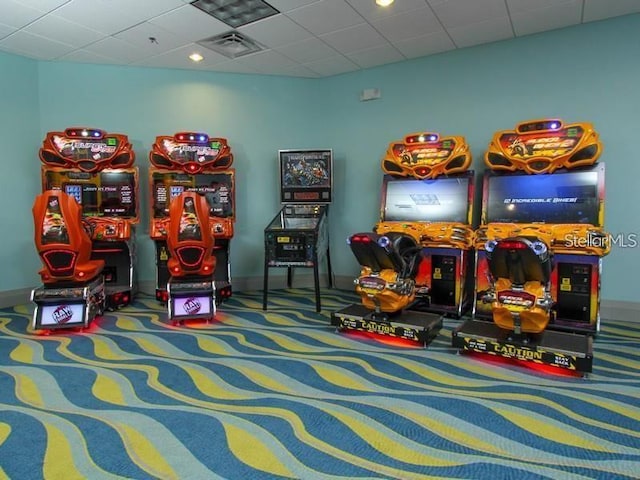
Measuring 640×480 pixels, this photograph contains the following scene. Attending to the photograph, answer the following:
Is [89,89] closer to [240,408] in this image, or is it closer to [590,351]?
[240,408]

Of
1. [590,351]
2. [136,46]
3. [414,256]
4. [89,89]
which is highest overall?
[136,46]

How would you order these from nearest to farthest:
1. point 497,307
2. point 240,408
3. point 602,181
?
1. point 240,408
2. point 497,307
3. point 602,181

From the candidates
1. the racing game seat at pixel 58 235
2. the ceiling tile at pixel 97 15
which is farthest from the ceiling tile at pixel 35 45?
the racing game seat at pixel 58 235

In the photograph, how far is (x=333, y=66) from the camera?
561 cm

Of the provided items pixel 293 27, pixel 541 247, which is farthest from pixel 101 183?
pixel 541 247

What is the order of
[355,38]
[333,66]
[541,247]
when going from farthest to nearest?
[333,66] < [355,38] < [541,247]

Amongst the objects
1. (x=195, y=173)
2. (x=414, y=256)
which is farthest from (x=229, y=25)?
(x=414, y=256)

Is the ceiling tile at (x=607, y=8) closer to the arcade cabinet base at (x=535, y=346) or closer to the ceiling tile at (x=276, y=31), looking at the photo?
the ceiling tile at (x=276, y=31)

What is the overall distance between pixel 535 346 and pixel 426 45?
3.67m

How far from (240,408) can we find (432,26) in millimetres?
4190

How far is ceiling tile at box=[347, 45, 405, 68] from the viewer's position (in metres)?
5.04

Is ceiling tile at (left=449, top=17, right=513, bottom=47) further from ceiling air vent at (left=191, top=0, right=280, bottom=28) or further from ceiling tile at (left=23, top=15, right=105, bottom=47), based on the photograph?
ceiling tile at (left=23, top=15, right=105, bottom=47)

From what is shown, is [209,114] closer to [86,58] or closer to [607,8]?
[86,58]

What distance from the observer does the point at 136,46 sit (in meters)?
4.84
